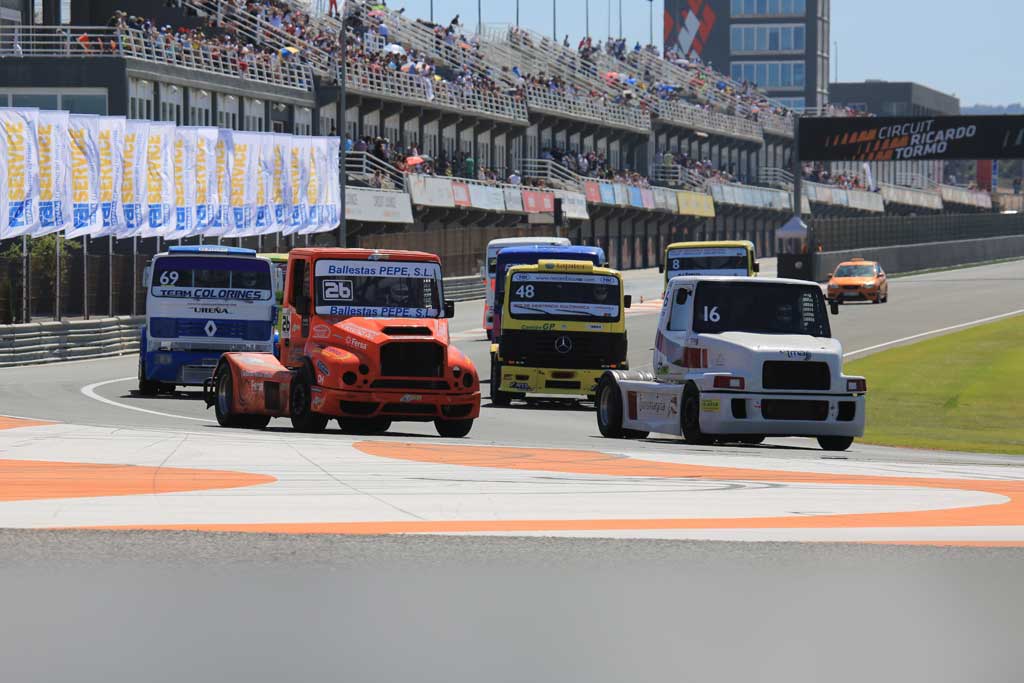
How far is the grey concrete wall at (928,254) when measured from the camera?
3081 inches

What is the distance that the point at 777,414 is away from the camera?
20266 millimetres

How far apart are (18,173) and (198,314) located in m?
11.6

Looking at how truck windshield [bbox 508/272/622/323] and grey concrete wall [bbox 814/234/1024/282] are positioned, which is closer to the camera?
truck windshield [bbox 508/272/622/323]

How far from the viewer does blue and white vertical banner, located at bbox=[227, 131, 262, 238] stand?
50.7 metres

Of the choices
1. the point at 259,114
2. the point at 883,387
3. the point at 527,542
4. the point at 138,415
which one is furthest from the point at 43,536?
the point at 259,114

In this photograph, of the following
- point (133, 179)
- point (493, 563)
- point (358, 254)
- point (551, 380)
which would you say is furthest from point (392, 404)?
point (133, 179)

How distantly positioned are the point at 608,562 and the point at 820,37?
17470 cm

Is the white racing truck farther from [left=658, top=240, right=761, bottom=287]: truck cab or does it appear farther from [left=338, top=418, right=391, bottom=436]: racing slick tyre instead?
[left=658, top=240, right=761, bottom=287]: truck cab

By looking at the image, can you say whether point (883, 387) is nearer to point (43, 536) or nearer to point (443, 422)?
point (443, 422)

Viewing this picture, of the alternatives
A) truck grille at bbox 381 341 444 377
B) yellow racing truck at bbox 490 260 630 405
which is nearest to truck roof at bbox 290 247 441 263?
truck grille at bbox 381 341 444 377

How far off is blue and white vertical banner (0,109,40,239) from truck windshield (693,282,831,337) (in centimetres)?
2209

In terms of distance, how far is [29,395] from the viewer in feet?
94.8

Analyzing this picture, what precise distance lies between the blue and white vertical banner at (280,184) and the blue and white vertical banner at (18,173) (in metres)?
13.8

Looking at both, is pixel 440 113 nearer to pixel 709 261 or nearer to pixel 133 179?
pixel 133 179
